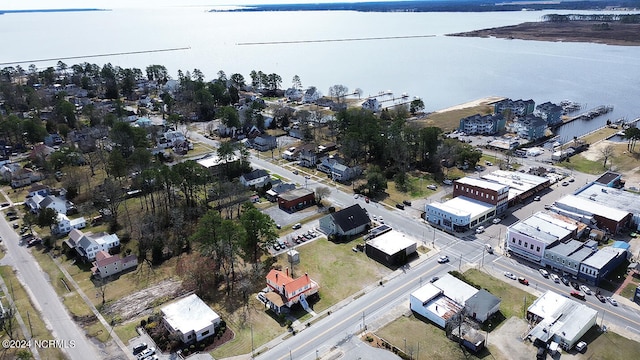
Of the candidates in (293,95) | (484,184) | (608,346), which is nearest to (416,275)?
(608,346)

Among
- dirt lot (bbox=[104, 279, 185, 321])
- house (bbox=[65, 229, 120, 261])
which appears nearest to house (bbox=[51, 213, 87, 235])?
house (bbox=[65, 229, 120, 261])

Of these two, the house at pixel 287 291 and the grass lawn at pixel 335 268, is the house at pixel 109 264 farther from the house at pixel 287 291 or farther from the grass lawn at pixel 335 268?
the house at pixel 287 291

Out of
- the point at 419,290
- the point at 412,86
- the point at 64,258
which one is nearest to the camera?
the point at 419,290

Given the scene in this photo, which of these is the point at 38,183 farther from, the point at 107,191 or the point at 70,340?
the point at 70,340

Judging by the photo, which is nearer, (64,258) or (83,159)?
(64,258)

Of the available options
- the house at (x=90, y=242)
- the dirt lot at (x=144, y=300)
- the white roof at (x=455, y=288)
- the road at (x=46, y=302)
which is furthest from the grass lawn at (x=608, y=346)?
the house at (x=90, y=242)

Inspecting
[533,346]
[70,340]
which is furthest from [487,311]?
[70,340]

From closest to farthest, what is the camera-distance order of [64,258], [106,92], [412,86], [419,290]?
[419,290]
[64,258]
[106,92]
[412,86]
